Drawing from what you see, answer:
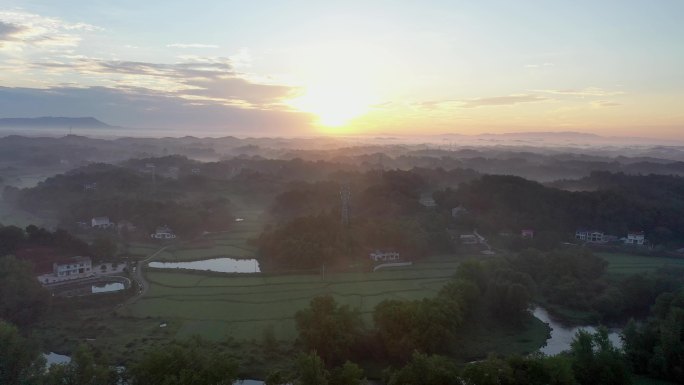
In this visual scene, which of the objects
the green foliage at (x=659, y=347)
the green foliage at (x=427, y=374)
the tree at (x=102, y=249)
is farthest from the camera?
the tree at (x=102, y=249)

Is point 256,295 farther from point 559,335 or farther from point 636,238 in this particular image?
point 636,238

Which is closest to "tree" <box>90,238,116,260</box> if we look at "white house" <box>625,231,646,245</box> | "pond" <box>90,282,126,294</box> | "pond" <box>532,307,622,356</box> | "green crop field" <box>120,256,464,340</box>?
"pond" <box>90,282,126,294</box>

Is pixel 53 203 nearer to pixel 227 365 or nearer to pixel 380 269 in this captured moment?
pixel 380 269

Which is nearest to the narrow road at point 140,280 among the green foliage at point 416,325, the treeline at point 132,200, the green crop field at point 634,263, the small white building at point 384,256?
the treeline at point 132,200

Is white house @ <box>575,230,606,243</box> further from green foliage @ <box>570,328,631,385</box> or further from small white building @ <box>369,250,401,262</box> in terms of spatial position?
green foliage @ <box>570,328,631,385</box>

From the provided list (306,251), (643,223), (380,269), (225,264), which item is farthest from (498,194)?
(225,264)

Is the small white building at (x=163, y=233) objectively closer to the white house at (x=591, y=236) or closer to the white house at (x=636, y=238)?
the white house at (x=591, y=236)

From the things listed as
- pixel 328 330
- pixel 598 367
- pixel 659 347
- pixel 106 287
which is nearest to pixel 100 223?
pixel 106 287

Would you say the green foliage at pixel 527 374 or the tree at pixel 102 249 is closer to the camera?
the green foliage at pixel 527 374
